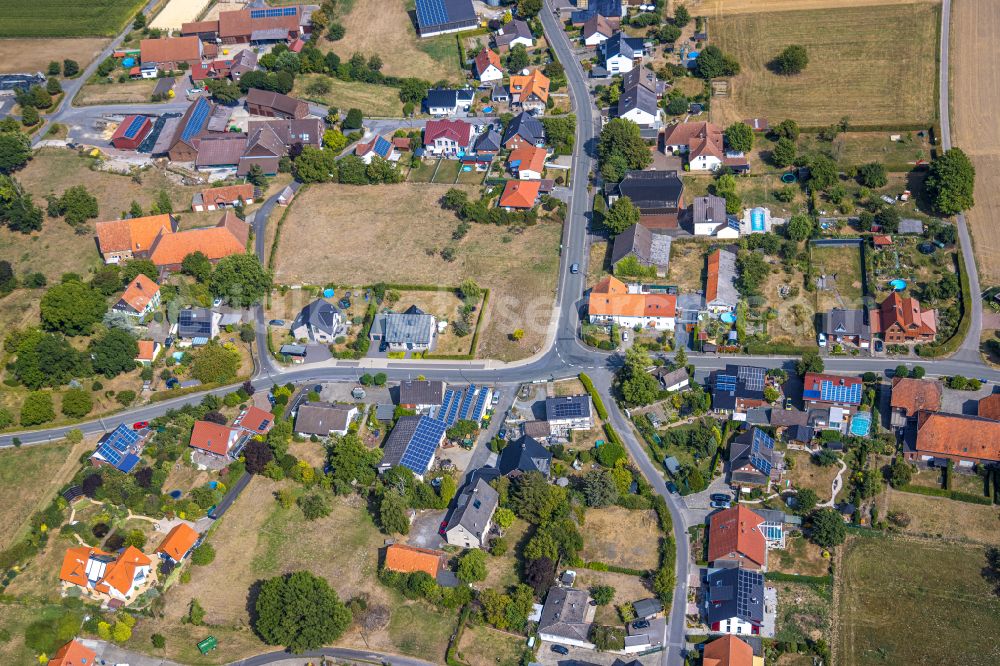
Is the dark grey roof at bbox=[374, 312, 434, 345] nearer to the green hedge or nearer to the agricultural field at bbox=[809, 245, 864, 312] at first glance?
the agricultural field at bbox=[809, 245, 864, 312]

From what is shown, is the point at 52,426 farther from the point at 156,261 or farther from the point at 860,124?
the point at 860,124

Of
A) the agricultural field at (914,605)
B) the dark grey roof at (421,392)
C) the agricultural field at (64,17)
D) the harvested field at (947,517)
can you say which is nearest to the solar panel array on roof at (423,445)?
the dark grey roof at (421,392)

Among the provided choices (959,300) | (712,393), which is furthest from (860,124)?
(712,393)

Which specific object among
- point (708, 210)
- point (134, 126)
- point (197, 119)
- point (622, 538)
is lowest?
point (622, 538)

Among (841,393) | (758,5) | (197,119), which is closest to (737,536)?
(841,393)

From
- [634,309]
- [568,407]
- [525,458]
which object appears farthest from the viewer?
[634,309]

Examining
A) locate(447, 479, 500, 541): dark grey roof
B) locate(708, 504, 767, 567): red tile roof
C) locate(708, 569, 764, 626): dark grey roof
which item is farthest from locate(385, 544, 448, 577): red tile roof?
locate(708, 504, 767, 567): red tile roof

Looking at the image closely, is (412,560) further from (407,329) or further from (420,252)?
(420,252)

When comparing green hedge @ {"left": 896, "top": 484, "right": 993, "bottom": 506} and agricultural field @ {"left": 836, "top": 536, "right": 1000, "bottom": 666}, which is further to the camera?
green hedge @ {"left": 896, "top": 484, "right": 993, "bottom": 506}
